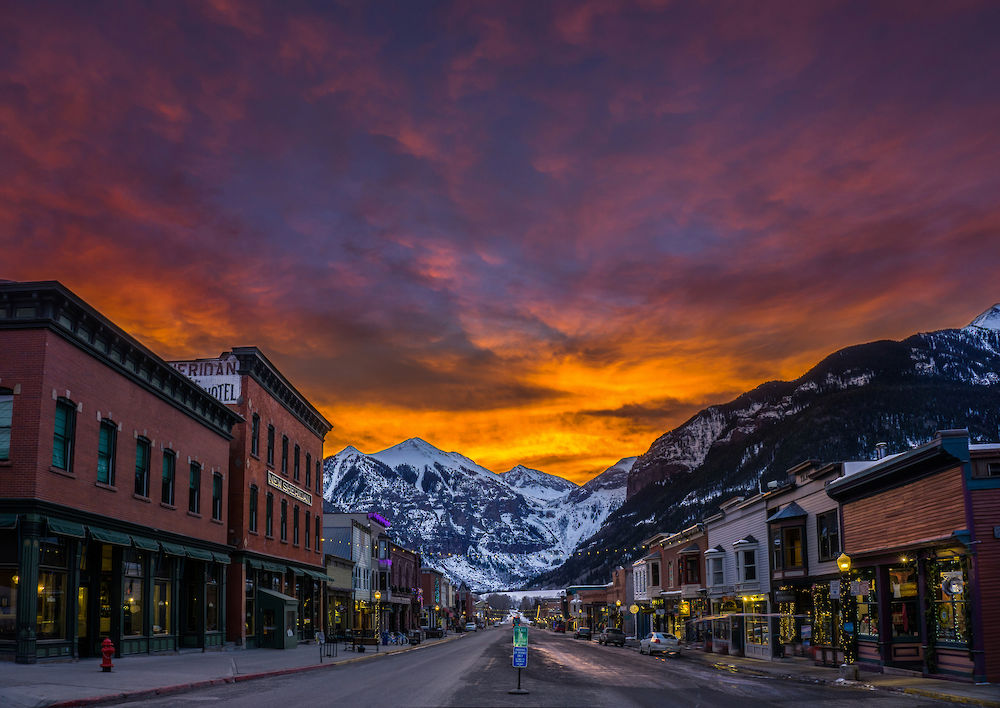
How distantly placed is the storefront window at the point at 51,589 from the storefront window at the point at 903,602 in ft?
93.2

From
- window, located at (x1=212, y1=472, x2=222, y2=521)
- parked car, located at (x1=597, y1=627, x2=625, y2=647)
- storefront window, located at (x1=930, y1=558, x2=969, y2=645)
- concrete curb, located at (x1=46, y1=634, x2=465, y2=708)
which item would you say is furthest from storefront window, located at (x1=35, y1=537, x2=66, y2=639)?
parked car, located at (x1=597, y1=627, x2=625, y2=647)

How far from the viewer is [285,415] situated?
54844mm

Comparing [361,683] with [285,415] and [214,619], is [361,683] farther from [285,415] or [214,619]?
[285,415]

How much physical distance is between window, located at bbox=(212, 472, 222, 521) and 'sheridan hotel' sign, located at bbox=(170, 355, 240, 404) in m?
4.57

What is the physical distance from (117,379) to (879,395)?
627 ft

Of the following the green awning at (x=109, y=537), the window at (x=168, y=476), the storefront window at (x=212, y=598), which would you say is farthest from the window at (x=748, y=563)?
the green awning at (x=109, y=537)

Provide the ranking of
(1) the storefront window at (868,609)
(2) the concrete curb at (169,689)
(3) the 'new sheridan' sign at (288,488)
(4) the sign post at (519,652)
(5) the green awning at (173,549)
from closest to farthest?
(2) the concrete curb at (169,689)
(4) the sign post at (519,652)
(1) the storefront window at (868,609)
(5) the green awning at (173,549)
(3) the 'new sheridan' sign at (288,488)

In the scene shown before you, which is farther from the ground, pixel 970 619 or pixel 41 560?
pixel 41 560

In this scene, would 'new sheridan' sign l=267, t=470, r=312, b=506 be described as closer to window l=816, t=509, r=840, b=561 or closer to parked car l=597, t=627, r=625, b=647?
window l=816, t=509, r=840, b=561

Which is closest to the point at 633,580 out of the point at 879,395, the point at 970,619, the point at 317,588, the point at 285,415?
the point at 317,588

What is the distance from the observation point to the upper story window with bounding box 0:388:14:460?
26.0m

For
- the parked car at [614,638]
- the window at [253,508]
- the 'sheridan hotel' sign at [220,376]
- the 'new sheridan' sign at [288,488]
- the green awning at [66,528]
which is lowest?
the parked car at [614,638]

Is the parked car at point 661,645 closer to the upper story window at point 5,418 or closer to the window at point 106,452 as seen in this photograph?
the window at point 106,452

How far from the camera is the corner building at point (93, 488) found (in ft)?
84.5
